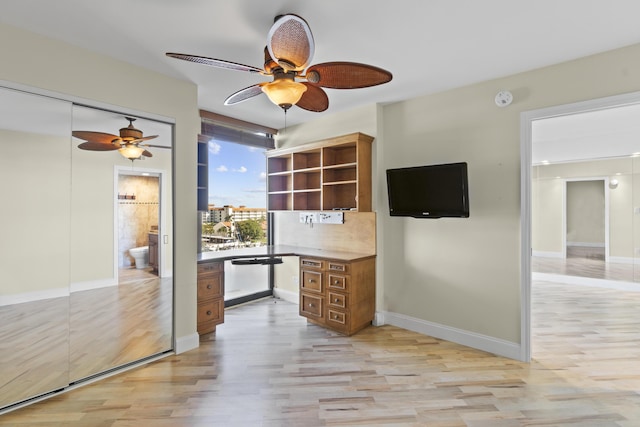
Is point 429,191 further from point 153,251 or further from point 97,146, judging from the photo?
point 97,146

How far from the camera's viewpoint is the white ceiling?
1966 mm

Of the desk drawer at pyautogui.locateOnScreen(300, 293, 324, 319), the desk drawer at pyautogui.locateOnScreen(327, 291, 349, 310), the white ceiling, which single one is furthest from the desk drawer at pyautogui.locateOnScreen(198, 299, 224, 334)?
the white ceiling

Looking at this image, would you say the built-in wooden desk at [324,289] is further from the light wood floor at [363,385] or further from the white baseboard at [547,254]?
the white baseboard at [547,254]

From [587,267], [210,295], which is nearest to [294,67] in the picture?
[210,295]

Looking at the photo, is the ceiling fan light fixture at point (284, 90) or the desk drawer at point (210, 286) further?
the desk drawer at point (210, 286)

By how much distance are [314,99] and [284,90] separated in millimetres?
474

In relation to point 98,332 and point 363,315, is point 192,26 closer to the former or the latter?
point 98,332

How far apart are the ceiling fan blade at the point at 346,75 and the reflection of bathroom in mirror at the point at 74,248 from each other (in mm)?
1826

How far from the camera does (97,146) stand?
2.59m

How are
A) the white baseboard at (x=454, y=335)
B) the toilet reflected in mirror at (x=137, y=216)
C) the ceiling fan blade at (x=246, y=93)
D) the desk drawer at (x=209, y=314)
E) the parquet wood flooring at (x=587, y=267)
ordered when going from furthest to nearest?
1. the parquet wood flooring at (x=587, y=267)
2. the desk drawer at (x=209, y=314)
3. the white baseboard at (x=454, y=335)
4. the toilet reflected in mirror at (x=137, y=216)
5. the ceiling fan blade at (x=246, y=93)

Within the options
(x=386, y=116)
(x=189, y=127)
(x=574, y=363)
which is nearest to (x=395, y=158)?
(x=386, y=116)

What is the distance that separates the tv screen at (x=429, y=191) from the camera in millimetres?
3053

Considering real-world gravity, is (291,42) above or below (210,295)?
above

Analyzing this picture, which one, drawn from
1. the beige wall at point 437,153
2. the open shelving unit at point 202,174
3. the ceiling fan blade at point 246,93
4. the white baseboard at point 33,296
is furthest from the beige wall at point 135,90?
the ceiling fan blade at point 246,93
